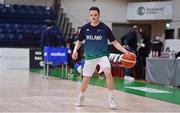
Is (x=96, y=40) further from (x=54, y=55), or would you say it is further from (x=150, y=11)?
(x=150, y=11)

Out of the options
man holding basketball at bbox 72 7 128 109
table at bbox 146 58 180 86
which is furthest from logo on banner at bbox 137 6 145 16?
man holding basketball at bbox 72 7 128 109

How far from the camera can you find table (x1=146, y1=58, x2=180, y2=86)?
14.6m

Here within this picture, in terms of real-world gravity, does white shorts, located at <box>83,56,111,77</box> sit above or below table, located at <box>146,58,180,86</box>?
above

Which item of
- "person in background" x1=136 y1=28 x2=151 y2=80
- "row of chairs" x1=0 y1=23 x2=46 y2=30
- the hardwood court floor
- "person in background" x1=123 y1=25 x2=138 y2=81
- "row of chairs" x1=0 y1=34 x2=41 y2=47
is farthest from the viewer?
"row of chairs" x1=0 y1=23 x2=46 y2=30

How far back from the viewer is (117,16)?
2850 centimetres

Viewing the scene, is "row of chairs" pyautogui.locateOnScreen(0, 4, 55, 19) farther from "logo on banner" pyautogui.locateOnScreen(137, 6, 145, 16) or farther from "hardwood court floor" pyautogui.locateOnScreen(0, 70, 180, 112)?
"hardwood court floor" pyautogui.locateOnScreen(0, 70, 180, 112)

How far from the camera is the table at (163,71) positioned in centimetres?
1460

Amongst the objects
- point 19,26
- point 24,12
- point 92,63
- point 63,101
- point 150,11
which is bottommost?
point 63,101

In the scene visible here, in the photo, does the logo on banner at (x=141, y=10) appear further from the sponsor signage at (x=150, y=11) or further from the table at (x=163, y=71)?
the table at (x=163, y=71)

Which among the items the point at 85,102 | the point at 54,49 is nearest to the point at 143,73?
the point at 54,49

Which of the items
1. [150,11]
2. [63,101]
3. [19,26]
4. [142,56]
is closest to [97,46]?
[63,101]

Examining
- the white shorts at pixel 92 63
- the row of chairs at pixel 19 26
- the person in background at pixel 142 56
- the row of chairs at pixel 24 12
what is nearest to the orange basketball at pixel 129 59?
the white shorts at pixel 92 63

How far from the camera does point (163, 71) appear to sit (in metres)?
15.3

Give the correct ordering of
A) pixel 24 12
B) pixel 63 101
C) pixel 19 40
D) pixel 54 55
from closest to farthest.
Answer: pixel 63 101, pixel 54 55, pixel 19 40, pixel 24 12
